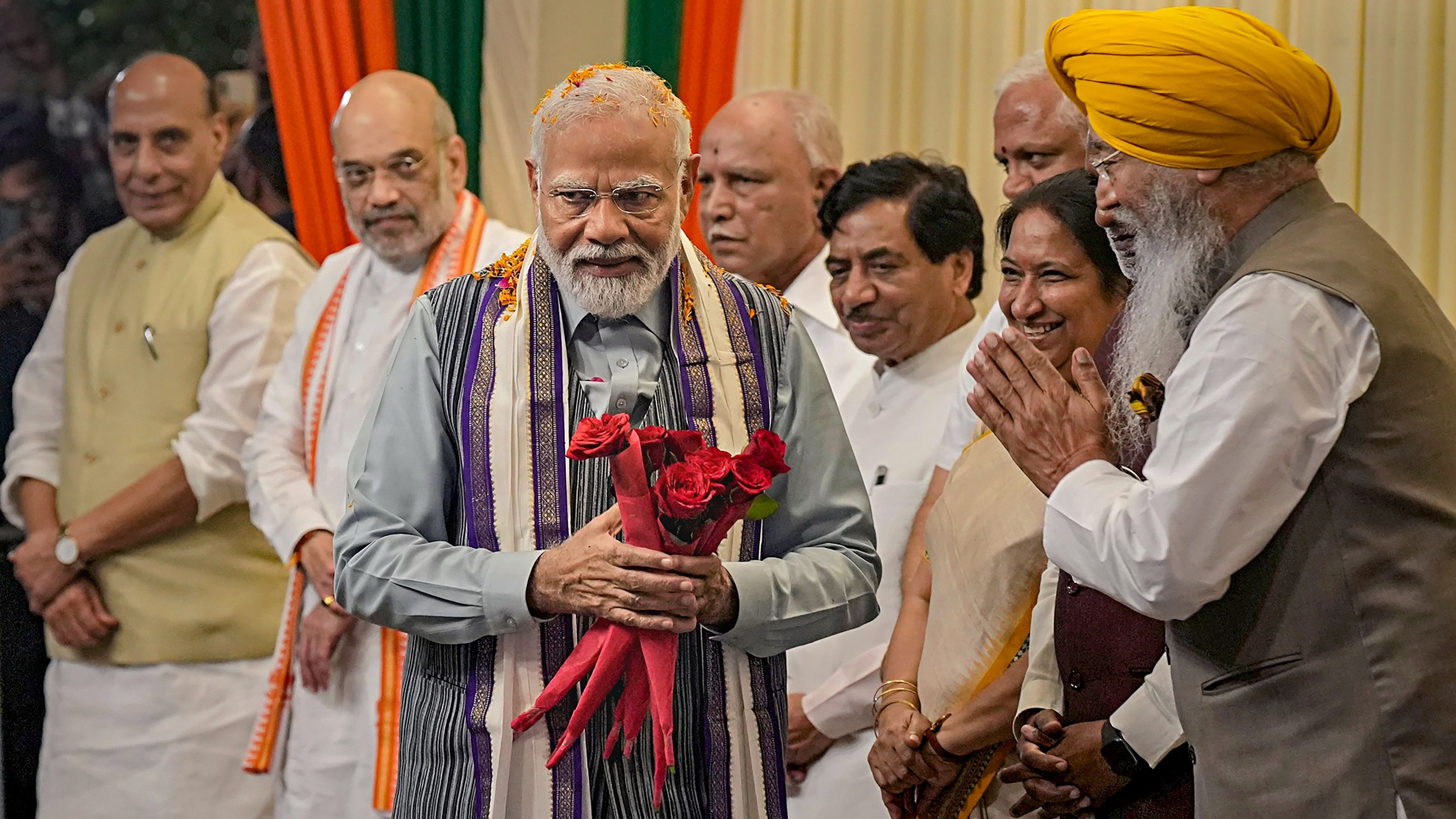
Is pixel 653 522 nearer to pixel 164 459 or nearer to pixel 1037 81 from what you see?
pixel 1037 81

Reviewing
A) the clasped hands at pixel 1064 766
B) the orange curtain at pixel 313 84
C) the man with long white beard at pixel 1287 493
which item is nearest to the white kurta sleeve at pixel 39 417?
the orange curtain at pixel 313 84

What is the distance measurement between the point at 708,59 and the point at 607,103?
121 inches

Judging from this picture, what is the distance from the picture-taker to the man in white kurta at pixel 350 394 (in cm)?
382

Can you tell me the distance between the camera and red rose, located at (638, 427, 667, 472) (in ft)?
6.78

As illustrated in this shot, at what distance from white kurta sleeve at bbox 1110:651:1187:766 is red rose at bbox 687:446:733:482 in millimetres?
802

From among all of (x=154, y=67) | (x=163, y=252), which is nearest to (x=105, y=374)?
(x=163, y=252)

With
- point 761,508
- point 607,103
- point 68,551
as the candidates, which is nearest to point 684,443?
point 761,508

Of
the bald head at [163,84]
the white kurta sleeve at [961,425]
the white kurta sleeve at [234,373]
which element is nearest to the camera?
the white kurta sleeve at [961,425]

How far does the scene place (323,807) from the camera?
3.85 meters

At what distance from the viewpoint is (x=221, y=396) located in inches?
173

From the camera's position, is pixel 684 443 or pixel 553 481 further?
pixel 553 481

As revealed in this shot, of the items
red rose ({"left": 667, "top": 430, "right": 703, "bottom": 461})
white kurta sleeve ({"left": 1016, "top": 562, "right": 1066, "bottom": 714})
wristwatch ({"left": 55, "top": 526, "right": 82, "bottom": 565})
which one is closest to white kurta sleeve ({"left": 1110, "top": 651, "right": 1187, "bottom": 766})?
white kurta sleeve ({"left": 1016, "top": 562, "right": 1066, "bottom": 714})

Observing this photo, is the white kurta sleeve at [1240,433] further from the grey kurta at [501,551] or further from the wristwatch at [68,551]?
the wristwatch at [68,551]

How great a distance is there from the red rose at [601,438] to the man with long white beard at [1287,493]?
624mm
